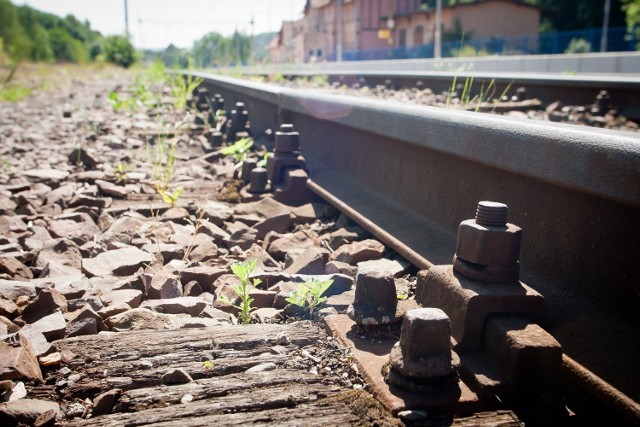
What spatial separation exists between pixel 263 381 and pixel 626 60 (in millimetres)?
15396

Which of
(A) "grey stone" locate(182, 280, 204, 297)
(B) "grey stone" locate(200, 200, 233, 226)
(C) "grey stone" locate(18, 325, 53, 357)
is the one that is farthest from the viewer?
(B) "grey stone" locate(200, 200, 233, 226)

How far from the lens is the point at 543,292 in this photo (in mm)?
2035

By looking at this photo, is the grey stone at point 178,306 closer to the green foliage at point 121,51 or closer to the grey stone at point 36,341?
the grey stone at point 36,341

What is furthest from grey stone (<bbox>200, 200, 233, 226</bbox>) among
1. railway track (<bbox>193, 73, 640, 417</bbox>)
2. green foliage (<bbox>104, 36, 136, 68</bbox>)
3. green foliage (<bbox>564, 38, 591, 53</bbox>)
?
green foliage (<bbox>104, 36, 136, 68</bbox>)

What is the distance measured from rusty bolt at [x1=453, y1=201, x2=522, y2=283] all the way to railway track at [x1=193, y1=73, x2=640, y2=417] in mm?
197

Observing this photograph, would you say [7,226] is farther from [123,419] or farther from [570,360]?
[570,360]

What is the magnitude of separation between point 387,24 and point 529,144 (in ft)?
205

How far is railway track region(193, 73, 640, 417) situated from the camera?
1696 mm

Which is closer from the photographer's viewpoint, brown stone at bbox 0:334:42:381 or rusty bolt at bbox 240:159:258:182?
brown stone at bbox 0:334:42:381

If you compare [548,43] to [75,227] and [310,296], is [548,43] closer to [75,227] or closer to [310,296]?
[75,227]

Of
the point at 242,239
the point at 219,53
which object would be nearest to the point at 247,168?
the point at 242,239

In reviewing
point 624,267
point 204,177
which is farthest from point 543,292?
point 204,177

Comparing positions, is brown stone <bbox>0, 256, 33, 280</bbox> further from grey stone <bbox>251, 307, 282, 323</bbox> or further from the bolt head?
the bolt head

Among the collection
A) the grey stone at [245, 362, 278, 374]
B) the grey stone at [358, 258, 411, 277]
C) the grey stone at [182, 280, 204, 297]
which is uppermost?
the grey stone at [358, 258, 411, 277]
